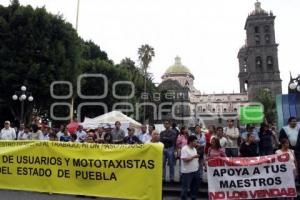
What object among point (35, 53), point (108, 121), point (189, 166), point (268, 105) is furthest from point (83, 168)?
point (268, 105)

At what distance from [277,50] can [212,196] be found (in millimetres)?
87203

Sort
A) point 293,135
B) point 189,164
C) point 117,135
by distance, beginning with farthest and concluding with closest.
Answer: point 117,135, point 293,135, point 189,164

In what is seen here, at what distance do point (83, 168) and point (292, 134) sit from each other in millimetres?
5464

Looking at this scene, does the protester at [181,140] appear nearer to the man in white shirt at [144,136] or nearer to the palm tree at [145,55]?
the man in white shirt at [144,136]

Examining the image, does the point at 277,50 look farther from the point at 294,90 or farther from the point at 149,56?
the point at 294,90

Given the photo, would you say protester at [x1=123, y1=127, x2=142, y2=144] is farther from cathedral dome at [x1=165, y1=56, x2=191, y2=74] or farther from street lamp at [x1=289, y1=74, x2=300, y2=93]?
cathedral dome at [x1=165, y1=56, x2=191, y2=74]

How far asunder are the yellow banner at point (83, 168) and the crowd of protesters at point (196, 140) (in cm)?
85

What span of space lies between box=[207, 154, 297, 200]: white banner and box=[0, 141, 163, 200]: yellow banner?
1.39 metres

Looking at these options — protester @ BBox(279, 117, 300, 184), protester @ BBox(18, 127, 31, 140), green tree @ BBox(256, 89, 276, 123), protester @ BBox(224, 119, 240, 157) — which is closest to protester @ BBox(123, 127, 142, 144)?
protester @ BBox(224, 119, 240, 157)

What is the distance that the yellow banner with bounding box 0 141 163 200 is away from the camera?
32.0 ft

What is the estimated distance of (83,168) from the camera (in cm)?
1039

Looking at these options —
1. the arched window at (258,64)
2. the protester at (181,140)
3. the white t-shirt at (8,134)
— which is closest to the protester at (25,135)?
the white t-shirt at (8,134)

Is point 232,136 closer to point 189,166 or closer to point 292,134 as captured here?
point 292,134

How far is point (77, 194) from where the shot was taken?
34.1 feet
